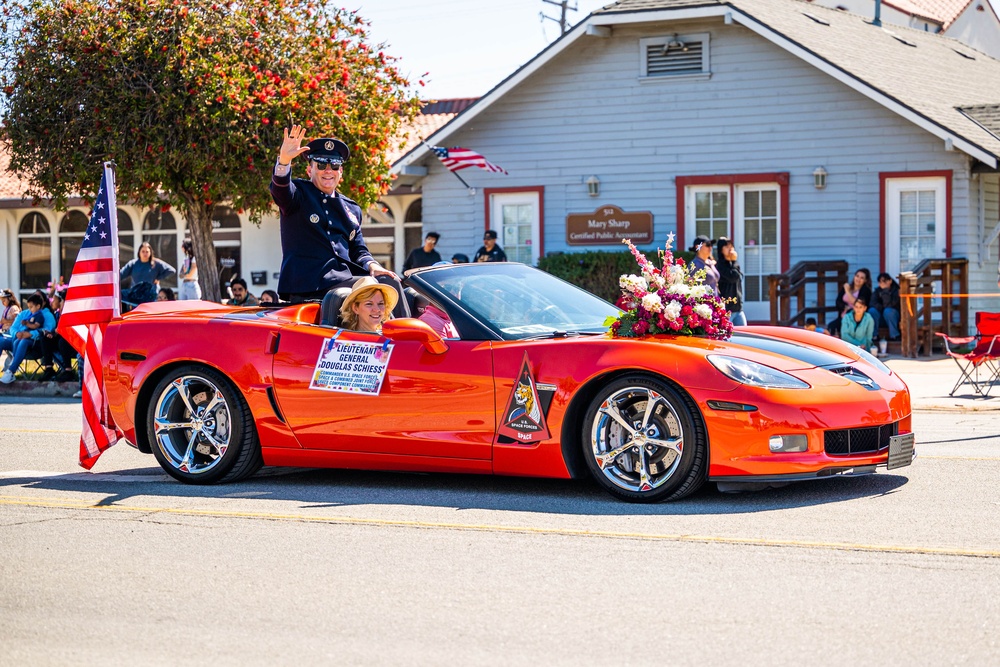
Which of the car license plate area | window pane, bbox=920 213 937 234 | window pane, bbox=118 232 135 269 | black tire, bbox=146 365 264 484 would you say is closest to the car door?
black tire, bbox=146 365 264 484

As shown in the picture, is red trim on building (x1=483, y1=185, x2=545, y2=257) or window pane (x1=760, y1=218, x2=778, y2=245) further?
red trim on building (x1=483, y1=185, x2=545, y2=257)

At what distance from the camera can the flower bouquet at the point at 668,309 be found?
24.9ft

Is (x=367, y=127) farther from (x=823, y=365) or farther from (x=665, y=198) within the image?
(x=823, y=365)

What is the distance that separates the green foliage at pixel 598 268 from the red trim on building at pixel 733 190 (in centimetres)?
86

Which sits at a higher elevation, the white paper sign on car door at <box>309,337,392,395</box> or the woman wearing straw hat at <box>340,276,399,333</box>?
the woman wearing straw hat at <box>340,276,399,333</box>

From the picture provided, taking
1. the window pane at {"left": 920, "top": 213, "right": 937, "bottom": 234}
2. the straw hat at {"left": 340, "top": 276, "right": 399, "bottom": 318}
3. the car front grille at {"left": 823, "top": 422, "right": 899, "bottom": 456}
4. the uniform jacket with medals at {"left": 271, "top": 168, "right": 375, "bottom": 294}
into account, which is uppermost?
the window pane at {"left": 920, "top": 213, "right": 937, "bottom": 234}

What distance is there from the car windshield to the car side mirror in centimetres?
31

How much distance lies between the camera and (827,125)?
73.4 feet

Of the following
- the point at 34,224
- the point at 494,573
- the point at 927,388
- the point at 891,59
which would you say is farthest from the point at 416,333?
the point at 34,224

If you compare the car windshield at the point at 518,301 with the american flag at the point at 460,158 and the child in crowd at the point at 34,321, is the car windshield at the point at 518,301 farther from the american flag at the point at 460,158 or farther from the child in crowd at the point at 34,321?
the american flag at the point at 460,158

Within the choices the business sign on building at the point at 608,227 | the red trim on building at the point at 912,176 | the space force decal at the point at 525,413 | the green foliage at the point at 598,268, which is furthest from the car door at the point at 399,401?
the business sign on building at the point at 608,227

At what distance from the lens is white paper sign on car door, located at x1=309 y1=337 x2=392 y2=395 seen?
7902 mm

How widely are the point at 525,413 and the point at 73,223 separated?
2624cm

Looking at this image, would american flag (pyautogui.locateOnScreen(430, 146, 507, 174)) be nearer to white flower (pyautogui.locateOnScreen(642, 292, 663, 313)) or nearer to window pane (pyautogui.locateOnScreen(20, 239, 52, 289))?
window pane (pyautogui.locateOnScreen(20, 239, 52, 289))
